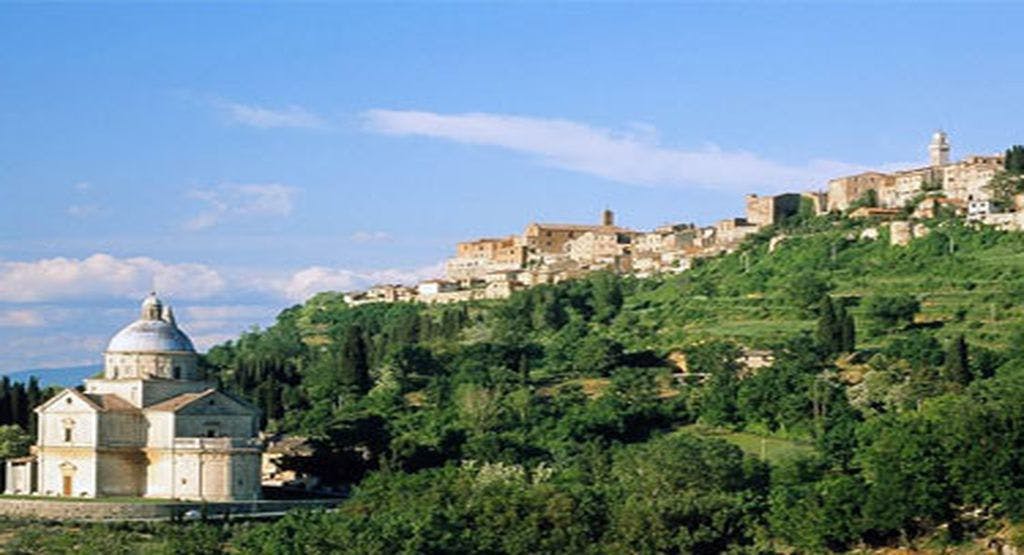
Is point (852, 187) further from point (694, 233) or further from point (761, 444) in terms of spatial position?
point (761, 444)

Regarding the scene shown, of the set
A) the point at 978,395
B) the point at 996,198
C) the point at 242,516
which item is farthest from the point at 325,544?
A: the point at 996,198

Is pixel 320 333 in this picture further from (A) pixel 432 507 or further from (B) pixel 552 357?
(A) pixel 432 507

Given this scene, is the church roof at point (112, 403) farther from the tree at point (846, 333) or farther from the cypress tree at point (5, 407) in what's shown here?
the tree at point (846, 333)

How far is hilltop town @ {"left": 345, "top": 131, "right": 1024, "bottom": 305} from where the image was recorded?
335 ft

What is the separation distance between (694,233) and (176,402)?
64.5m

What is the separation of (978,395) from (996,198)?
40698 mm

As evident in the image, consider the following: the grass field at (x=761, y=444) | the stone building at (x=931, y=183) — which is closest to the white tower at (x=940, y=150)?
the stone building at (x=931, y=183)

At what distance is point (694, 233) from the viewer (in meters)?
120

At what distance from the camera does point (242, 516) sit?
181 ft

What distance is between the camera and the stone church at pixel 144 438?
58375 millimetres

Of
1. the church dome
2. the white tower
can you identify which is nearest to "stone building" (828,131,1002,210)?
the white tower

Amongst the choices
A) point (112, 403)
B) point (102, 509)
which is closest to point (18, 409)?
point (112, 403)

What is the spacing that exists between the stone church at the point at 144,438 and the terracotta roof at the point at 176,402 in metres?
0.05

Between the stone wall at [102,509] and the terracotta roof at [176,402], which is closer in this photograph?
the stone wall at [102,509]
